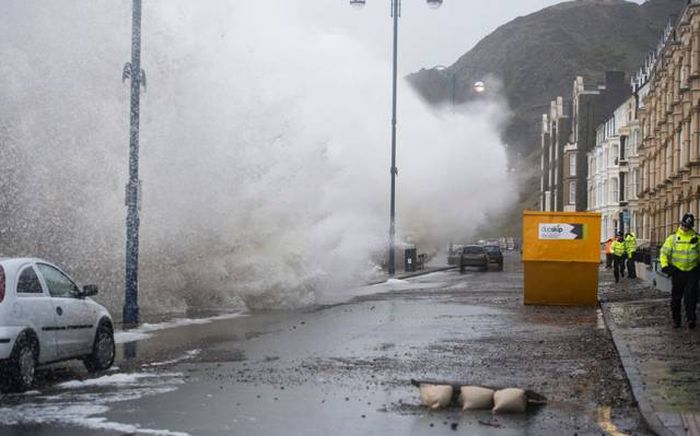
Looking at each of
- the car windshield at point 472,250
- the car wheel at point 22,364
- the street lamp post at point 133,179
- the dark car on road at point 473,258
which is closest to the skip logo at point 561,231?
the street lamp post at point 133,179

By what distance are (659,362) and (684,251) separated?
4160 mm

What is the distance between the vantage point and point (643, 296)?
79.2ft

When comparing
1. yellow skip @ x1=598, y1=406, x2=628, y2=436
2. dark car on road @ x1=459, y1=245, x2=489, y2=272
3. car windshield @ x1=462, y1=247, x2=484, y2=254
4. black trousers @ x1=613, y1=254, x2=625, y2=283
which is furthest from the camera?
car windshield @ x1=462, y1=247, x2=484, y2=254

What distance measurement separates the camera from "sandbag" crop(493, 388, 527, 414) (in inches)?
334

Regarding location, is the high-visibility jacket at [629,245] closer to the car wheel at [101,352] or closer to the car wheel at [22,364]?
the car wheel at [101,352]

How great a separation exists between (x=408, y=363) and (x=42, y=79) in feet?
38.5

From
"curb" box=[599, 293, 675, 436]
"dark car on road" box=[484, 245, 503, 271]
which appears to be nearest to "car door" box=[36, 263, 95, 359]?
"curb" box=[599, 293, 675, 436]

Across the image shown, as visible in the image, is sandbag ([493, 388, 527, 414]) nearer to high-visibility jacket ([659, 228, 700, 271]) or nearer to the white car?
the white car

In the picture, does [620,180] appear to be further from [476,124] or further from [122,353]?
[122,353]

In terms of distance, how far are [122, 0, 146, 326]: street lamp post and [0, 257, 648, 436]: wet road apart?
50.4 inches

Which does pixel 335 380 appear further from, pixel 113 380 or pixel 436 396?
pixel 113 380

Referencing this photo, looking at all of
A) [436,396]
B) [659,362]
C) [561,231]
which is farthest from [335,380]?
[561,231]

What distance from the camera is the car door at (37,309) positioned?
32.3ft

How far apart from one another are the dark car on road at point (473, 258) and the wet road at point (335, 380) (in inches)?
1254
